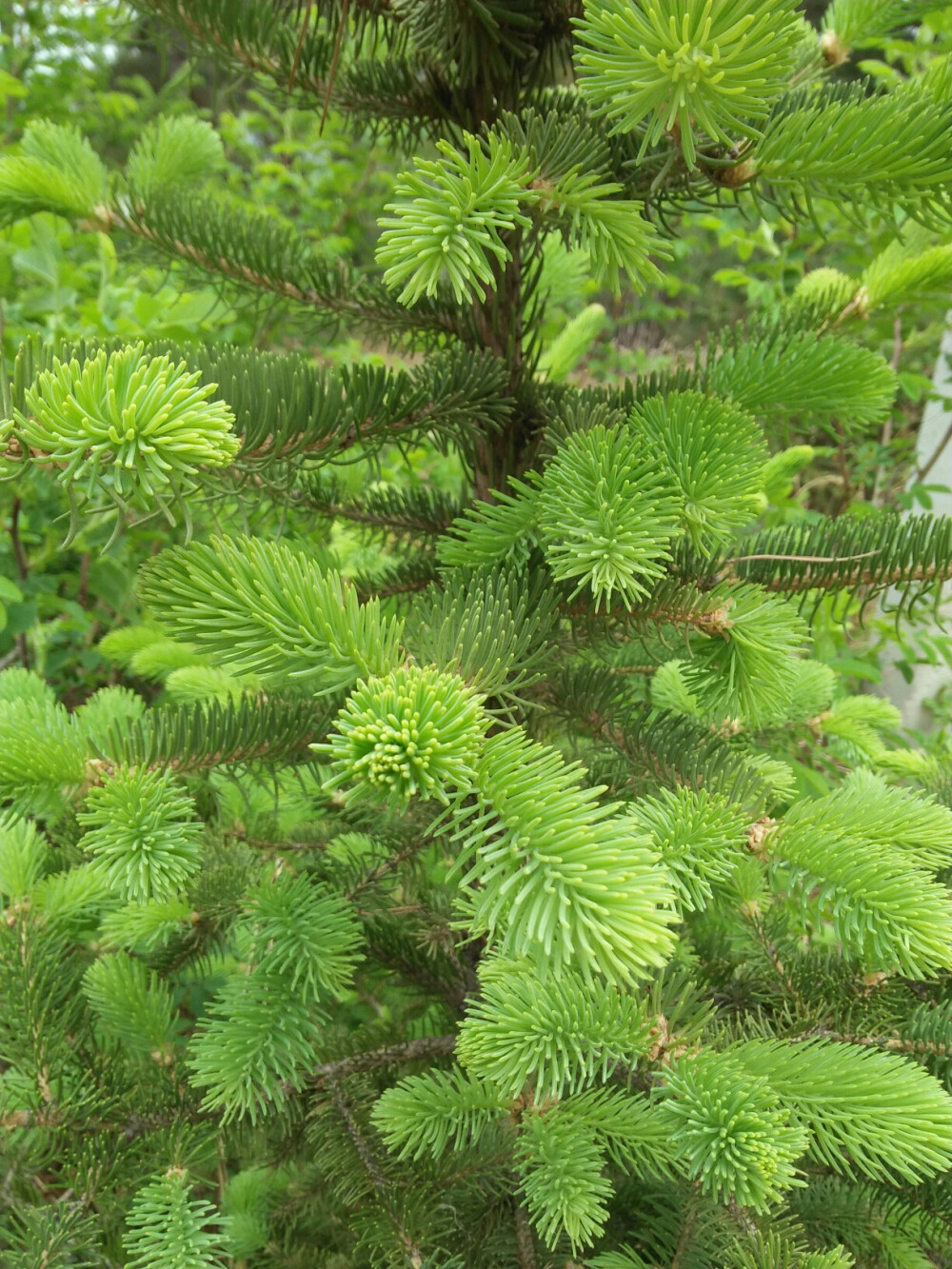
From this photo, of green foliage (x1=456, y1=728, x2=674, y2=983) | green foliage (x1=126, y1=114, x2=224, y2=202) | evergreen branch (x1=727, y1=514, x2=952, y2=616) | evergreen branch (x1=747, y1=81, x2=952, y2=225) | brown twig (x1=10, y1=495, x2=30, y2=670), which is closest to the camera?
green foliage (x1=456, y1=728, x2=674, y2=983)

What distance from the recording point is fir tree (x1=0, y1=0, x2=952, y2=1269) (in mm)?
330

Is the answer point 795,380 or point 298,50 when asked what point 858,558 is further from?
point 298,50

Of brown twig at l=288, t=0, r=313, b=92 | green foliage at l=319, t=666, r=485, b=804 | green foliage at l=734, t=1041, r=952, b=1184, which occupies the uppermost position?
brown twig at l=288, t=0, r=313, b=92

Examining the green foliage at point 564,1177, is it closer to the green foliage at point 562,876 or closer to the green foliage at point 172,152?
the green foliage at point 562,876

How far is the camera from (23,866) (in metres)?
0.62

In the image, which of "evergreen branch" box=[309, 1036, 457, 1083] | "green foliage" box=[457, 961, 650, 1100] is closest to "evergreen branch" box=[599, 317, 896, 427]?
"green foliage" box=[457, 961, 650, 1100]

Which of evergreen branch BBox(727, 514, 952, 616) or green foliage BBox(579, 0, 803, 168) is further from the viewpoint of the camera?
evergreen branch BBox(727, 514, 952, 616)

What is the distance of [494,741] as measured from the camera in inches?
13.2

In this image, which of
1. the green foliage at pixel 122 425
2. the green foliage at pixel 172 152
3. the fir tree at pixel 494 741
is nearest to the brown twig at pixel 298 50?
the fir tree at pixel 494 741

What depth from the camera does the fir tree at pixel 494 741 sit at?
13.0 inches

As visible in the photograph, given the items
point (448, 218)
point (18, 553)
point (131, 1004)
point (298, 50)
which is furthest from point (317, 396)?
point (18, 553)

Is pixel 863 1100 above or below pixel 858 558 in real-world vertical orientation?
below

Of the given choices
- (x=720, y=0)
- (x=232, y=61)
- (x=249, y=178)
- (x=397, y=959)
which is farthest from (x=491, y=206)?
(x=249, y=178)

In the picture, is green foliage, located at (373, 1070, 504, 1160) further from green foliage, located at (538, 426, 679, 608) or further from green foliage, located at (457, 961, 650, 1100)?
green foliage, located at (538, 426, 679, 608)
